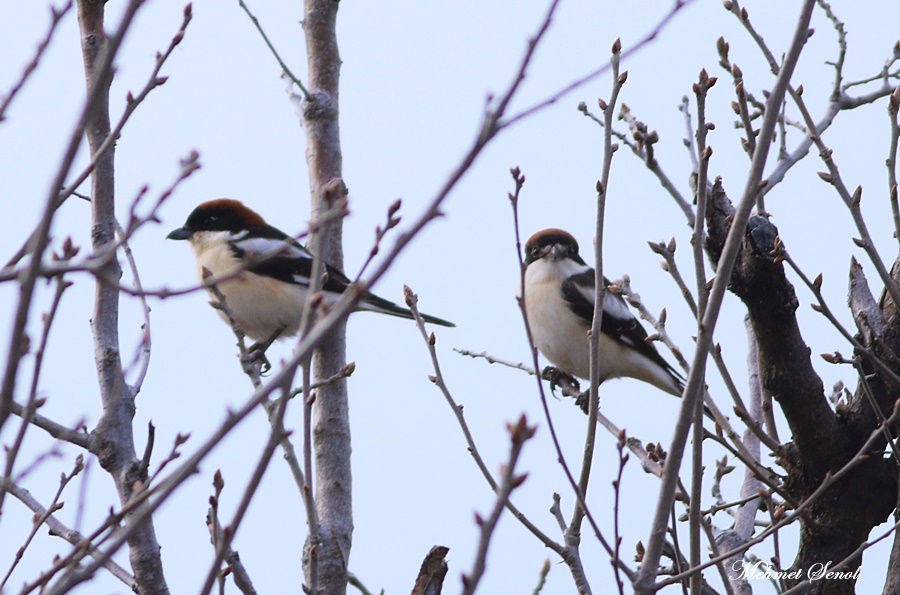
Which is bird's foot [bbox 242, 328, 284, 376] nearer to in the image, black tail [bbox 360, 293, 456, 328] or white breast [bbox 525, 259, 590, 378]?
black tail [bbox 360, 293, 456, 328]

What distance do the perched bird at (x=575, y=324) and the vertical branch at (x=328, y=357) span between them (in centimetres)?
253

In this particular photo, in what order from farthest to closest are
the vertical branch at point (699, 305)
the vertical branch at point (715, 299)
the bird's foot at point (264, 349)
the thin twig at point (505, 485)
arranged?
1. the bird's foot at point (264, 349)
2. the vertical branch at point (699, 305)
3. the vertical branch at point (715, 299)
4. the thin twig at point (505, 485)

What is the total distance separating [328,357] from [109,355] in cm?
131

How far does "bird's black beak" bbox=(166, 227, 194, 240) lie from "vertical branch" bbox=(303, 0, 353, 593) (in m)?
2.76

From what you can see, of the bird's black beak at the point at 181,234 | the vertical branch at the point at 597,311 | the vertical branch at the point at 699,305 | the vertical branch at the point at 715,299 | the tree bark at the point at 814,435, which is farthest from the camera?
the bird's black beak at the point at 181,234

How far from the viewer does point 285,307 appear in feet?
22.0

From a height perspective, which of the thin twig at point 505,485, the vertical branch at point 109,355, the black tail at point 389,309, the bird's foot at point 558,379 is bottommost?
the thin twig at point 505,485

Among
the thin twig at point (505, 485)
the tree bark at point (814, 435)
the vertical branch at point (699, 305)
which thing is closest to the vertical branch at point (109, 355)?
the vertical branch at point (699, 305)

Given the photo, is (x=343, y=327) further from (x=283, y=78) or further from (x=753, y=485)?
(x=753, y=485)

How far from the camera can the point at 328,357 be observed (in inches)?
178

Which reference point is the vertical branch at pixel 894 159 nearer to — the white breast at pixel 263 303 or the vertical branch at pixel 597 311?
the vertical branch at pixel 597 311

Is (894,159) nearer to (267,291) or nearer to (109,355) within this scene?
(109,355)

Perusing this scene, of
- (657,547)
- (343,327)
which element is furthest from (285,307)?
(657,547)

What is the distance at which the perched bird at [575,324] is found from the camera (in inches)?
283
